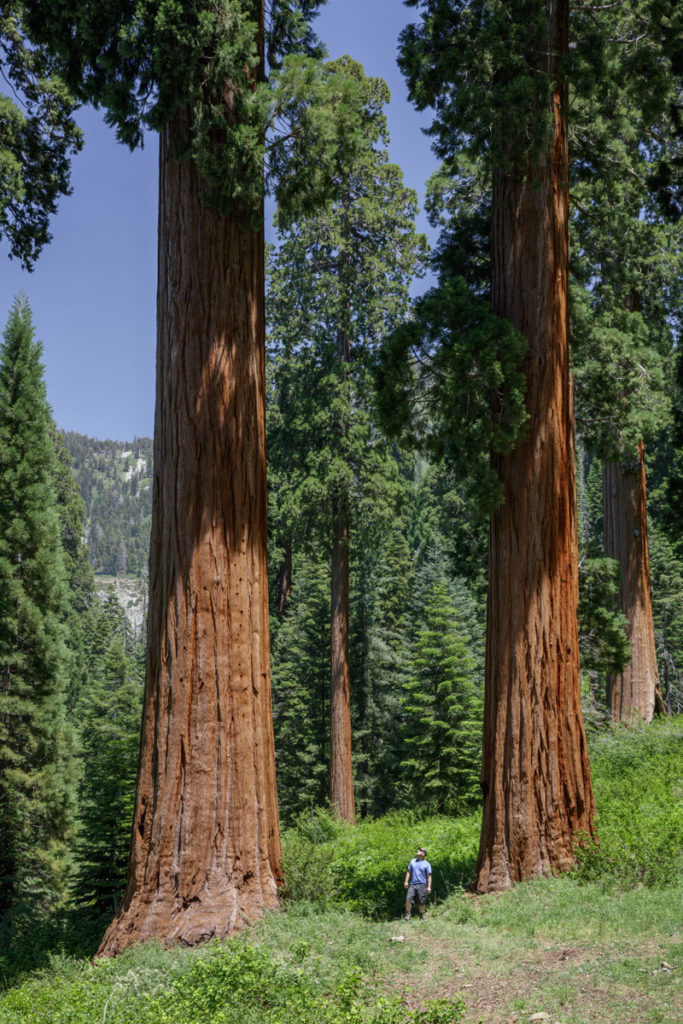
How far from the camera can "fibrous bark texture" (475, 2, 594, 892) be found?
22.6 feet

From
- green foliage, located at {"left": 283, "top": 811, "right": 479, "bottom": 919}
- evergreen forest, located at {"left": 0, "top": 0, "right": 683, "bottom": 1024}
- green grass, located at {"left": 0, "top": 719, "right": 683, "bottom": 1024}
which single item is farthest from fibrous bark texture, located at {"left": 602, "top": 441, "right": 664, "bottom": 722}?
green grass, located at {"left": 0, "top": 719, "right": 683, "bottom": 1024}

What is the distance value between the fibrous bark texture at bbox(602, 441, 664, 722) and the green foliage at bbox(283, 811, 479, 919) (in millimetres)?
3464

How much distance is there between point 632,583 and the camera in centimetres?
1434

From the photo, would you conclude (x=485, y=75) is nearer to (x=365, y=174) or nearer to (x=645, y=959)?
(x=645, y=959)

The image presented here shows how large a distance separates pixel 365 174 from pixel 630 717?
12.6 meters

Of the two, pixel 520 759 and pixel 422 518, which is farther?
pixel 422 518

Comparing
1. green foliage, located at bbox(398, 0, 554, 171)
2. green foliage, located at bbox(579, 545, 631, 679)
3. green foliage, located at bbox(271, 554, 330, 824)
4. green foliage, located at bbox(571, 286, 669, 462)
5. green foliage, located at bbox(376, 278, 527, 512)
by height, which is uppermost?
green foliage, located at bbox(398, 0, 554, 171)

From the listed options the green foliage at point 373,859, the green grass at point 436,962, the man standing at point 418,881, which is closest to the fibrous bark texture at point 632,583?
the green foliage at point 373,859

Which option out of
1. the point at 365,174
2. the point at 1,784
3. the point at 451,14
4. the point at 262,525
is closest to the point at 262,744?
the point at 262,525

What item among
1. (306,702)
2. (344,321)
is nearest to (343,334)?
(344,321)

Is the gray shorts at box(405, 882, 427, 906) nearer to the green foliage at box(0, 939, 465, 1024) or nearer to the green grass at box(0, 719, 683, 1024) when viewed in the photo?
the green grass at box(0, 719, 683, 1024)

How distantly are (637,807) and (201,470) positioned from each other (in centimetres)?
539

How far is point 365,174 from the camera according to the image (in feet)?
59.8

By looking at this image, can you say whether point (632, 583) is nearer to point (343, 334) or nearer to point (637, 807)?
point (637, 807)
